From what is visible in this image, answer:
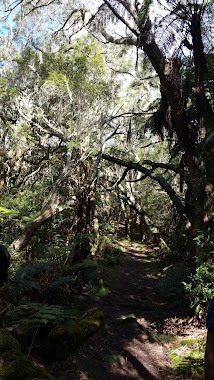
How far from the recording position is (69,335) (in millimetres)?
5250

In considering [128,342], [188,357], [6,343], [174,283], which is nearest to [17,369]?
[6,343]

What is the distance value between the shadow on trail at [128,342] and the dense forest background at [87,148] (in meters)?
0.58

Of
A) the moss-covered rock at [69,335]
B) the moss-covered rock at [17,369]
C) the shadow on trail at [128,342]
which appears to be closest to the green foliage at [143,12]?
the moss-covered rock at [69,335]

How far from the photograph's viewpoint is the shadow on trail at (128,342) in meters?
5.26

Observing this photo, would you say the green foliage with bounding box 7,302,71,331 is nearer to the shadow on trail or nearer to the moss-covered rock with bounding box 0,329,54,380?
the moss-covered rock with bounding box 0,329,54,380

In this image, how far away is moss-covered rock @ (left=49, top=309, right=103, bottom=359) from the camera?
5090mm

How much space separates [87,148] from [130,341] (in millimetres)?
6999

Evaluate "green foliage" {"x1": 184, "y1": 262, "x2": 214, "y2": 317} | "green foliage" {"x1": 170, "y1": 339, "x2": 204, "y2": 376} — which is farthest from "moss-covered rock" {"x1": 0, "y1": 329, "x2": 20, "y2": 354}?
"green foliage" {"x1": 184, "y1": 262, "x2": 214, "y2": 317}

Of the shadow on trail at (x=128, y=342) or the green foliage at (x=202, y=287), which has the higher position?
the green foliage at (x=202, y=287)

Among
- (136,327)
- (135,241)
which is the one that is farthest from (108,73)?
(136,327)

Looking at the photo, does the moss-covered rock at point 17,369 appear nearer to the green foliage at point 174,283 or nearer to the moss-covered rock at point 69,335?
the moss-covered rock at point 69,335

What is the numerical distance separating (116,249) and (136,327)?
8.05 m

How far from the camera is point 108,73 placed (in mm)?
15508

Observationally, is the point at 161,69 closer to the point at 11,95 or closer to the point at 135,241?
the point at 11,95
